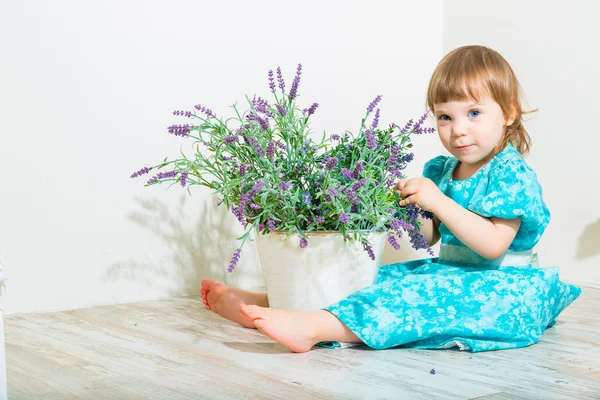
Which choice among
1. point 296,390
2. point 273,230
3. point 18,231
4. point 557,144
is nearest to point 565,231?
point 557,144

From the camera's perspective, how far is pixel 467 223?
1.33m

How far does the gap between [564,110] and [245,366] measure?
1271 mm

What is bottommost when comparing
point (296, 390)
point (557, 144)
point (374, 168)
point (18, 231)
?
point (296, 390)

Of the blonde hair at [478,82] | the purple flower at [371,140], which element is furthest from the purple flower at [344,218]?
the blonde hair at [478,82]

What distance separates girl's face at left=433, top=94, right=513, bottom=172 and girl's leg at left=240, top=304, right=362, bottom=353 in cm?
44

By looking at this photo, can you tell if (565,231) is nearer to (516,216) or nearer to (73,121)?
(516,216)

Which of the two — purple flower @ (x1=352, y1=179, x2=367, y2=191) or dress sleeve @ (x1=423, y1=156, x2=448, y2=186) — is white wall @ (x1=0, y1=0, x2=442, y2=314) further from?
purple flower @ (x1=352, y1=179, x2=367, y2=191)

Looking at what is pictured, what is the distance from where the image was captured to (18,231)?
1.51 meters

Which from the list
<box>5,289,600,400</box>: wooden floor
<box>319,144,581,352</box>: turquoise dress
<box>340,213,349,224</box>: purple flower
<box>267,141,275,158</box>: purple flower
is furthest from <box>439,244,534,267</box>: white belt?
<box>267,141,275,158</box>: purple flower

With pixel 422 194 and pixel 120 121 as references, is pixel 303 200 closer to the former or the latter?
pixel 422 194

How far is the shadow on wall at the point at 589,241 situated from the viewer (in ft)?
6.32

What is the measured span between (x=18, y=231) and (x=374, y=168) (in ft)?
2.41

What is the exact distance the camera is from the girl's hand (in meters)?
1.33

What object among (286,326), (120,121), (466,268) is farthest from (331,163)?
(120,121)
